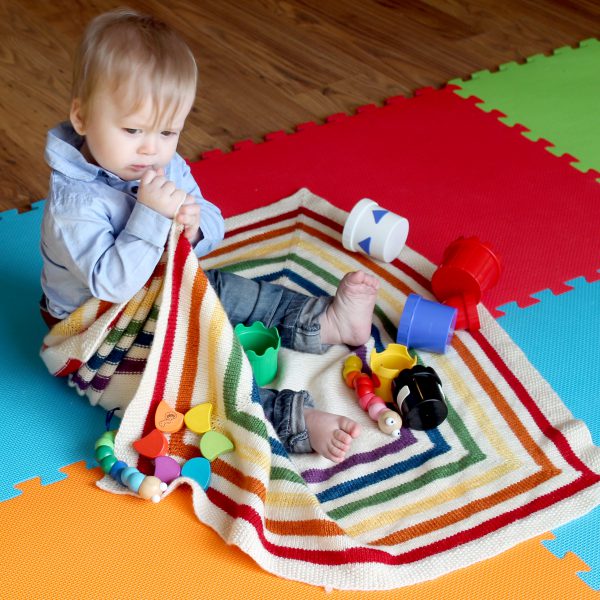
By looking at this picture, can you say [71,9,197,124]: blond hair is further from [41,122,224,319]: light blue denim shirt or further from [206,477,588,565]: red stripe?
[206,477,588,565]: red stripe

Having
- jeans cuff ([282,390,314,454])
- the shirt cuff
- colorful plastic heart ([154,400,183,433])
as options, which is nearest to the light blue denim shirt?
the shirt cuff

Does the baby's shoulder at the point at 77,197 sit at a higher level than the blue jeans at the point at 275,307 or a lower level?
higher

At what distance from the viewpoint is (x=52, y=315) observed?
50.1 inches

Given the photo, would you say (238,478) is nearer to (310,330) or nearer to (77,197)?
(310,330)

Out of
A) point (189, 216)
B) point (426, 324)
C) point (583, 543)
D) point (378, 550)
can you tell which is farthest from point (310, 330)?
point (583, 543)

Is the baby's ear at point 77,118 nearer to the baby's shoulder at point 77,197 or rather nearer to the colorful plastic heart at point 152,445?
the baby's shoulder at point 77,197

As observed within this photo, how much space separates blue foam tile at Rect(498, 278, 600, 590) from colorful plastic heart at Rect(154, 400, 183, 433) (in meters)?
0.55

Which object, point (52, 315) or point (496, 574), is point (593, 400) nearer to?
point (496, 574)

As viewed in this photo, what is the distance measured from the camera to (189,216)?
1.15m

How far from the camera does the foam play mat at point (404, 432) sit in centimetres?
104

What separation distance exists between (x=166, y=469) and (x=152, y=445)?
4cm

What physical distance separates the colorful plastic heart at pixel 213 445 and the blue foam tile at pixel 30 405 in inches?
6.2

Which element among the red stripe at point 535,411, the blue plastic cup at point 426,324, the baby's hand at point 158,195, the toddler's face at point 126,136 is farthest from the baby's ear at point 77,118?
the red stripe at point 535,411

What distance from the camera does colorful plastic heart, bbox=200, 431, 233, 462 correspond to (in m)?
1.15
